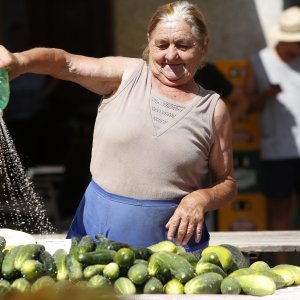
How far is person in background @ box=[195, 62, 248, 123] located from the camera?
5742 mm

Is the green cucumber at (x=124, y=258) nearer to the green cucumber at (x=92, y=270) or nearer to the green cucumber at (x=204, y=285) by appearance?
the green cucumber at (x=92, y=270)

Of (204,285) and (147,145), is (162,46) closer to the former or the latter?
(147,145)

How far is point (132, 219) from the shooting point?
11.4 ft

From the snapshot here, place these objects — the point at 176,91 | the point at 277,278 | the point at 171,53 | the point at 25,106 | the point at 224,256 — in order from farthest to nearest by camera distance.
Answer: the point at 25,106 → the point at 176,91 → the point at 171,53 → the point at 224,256 → the point at 277,278

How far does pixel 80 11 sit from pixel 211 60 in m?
2.67

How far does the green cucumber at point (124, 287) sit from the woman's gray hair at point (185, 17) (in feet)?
3.29

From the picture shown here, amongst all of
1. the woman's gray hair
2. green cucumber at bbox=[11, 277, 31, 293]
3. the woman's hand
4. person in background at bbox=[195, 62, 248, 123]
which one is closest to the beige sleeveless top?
the woman's hand

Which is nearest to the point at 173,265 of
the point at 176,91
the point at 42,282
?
the point at 42,282

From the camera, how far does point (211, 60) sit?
6.36 metres

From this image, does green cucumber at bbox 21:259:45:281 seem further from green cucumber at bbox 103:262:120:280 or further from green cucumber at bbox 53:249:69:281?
green cucumber at bbox 103:262:120:280

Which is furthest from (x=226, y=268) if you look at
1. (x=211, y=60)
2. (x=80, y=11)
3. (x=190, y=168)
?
(x=80, y=11)

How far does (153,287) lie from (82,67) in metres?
0.97

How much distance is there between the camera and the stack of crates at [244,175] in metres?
5.99

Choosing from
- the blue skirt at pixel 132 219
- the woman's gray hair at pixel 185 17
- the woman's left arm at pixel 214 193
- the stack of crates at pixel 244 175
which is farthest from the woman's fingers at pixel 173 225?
the stack of crates at pixel 244 175
